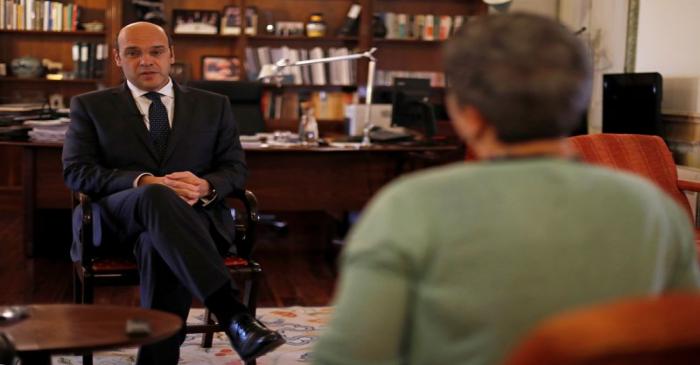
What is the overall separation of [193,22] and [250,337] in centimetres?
524

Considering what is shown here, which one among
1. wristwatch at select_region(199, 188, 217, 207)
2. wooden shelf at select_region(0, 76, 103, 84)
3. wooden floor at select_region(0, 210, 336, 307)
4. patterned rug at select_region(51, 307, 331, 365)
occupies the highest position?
wooden shelf at select_region(0, 76, 103, 84)

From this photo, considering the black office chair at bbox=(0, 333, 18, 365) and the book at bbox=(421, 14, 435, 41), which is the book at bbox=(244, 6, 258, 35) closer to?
the book at bbox=(421, 14, 435, 41)

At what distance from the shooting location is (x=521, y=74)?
1.13m

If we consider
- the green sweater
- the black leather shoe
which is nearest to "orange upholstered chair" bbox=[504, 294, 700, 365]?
the green sweater

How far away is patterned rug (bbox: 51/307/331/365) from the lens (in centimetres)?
343

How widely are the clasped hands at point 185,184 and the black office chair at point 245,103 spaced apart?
2945 millimetres

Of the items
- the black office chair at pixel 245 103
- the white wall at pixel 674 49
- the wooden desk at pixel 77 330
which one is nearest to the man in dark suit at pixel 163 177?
the wooden desk at pixel 77 330

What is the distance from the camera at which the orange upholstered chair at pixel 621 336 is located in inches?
35.3

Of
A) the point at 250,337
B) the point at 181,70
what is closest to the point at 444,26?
the point at 181,70

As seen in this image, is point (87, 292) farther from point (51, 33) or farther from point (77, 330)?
point (51, 33)

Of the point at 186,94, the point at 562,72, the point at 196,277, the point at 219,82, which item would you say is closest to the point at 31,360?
the point at 196,277

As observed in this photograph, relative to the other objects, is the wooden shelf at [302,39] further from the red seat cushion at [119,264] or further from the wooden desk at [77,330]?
the wooden desk at [77,330]

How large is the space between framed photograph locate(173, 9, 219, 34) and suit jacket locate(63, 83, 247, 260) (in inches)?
166

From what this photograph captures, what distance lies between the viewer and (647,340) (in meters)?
0.92
